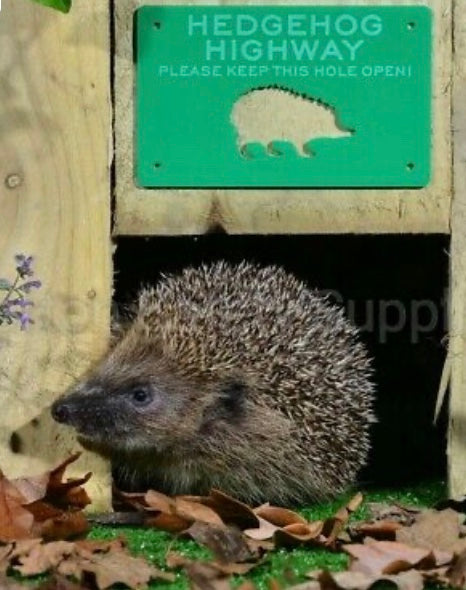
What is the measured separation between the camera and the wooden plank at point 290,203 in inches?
208

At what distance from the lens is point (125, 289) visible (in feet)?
23.2

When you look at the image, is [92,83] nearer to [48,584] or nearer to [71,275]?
[71,275]

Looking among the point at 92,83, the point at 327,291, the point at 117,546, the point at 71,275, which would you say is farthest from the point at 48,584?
the point at 327,291

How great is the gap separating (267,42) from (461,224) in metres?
0.93

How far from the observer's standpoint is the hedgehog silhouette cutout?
528 cm

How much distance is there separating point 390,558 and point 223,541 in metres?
0.51

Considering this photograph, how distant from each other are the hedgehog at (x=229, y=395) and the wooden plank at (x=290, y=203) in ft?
1.32

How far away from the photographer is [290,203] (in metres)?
5.31

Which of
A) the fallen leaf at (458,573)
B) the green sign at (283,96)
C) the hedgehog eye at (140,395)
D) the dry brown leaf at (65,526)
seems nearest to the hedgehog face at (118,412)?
the hedgehog eye at (140,395)

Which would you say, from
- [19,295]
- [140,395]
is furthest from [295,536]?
[19,295]

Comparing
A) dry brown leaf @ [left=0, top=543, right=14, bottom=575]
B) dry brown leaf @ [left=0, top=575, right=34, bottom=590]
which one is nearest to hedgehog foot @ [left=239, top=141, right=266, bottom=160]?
dry brown leaf @ [left=0, top=543, right=14, bottom=575]

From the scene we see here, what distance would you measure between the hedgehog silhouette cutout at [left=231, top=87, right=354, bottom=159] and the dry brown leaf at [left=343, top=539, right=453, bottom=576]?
1588 mm

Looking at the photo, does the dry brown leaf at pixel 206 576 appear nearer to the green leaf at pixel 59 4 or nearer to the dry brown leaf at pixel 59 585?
the dry brown leaf at pixel 59 585

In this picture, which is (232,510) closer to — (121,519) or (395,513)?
(121,519)
